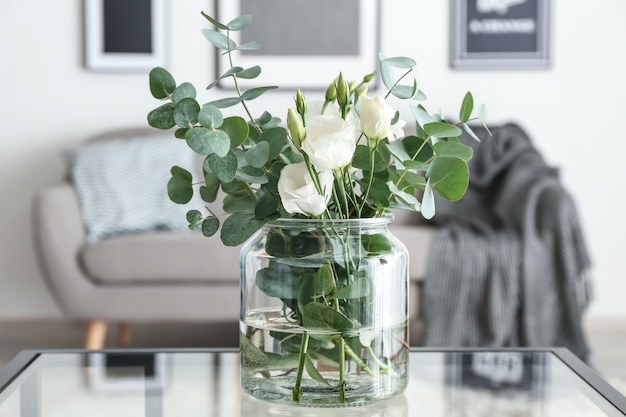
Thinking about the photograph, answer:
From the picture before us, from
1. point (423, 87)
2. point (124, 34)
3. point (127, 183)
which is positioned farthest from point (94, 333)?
point (423, 87)

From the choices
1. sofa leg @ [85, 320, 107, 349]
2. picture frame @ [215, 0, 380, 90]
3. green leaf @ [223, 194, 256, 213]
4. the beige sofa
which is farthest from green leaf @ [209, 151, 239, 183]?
picture frame @ [215, 0, 380, 90]

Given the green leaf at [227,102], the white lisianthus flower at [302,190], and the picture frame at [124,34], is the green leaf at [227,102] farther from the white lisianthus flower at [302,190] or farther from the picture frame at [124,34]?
the picture frame at [124,34]

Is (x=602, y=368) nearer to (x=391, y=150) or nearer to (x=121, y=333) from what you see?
(x=121, y=333)

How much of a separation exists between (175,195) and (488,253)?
1.97 meters

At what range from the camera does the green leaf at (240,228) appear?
3.08 ft

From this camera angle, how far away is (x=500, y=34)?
11.8ft

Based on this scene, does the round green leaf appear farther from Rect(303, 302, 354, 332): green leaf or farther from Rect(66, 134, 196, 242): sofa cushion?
Rect(66, 134, 196, 242): sofa cushion

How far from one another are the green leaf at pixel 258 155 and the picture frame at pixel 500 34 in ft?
9.27

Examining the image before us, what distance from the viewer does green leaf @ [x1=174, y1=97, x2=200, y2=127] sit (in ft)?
2.83

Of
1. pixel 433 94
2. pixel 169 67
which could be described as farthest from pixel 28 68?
pixel 433 94

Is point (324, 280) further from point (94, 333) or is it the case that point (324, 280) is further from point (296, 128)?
point (94, 333)

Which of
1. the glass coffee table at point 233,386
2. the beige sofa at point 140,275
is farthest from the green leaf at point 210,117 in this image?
the beige sofa at point 140,275

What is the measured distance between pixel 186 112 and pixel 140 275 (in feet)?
6.56

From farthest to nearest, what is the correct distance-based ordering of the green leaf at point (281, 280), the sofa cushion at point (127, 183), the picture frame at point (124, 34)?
the picture frame at point (124, 34) < the sofa cushion at point (127, 183) < the green leaf at point (281, 280)
